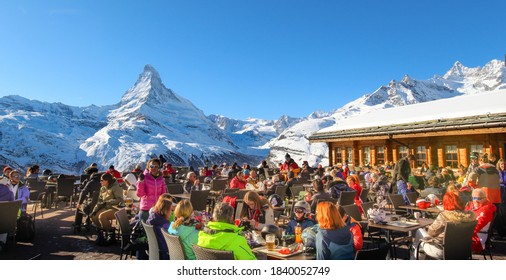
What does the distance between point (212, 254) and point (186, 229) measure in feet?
2.93

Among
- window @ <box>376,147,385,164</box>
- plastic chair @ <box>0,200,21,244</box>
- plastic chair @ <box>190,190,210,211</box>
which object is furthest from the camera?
window @ <box>376,147,385,164</box>

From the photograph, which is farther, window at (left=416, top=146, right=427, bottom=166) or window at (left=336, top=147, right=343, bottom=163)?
window at (left=336, top=147, right=343, bottom=163)

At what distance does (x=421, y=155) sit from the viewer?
15.3m

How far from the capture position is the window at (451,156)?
45.0ft

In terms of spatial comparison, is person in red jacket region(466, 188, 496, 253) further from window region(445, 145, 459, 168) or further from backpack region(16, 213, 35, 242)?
window region(445, 145, 459, 168)

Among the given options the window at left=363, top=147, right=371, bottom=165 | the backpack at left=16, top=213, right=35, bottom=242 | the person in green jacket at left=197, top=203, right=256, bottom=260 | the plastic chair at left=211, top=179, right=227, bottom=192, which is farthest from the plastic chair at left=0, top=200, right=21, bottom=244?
the window at left=363, top=147, right=371, bottom=165

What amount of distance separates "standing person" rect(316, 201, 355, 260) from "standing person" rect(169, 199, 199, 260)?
1.41 metres

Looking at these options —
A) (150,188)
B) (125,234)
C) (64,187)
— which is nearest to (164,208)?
(125,234)

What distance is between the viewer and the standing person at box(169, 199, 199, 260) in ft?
12.6

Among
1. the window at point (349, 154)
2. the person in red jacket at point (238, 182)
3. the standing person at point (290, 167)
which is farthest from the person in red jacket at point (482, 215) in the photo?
the window at point (349, 154)

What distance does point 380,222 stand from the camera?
5.49 m

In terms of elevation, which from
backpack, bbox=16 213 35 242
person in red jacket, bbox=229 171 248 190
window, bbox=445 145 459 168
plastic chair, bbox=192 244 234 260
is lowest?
backpack, bbox=16 213 35 242

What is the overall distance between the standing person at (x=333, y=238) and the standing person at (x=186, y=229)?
1.41 meters

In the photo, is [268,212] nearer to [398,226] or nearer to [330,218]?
[398,226]
